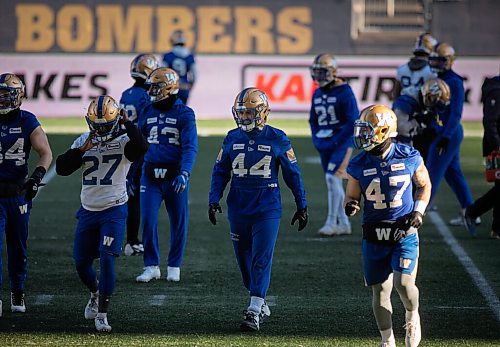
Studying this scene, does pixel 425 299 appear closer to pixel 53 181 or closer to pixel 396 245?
pixel 396 245

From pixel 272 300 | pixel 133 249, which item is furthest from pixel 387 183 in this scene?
pixel 133 249

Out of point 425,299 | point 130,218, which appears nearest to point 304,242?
point 130,218

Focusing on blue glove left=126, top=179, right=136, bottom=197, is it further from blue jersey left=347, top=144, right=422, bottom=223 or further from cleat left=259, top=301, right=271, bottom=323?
blue jersey left=347, top=144, right=422, bottom=223

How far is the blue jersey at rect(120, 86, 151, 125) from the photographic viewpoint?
11.9 meters

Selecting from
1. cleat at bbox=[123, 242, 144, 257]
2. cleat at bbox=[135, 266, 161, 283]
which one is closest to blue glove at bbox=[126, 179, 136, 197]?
cleat at bbox=[123, 242, 144, 257]

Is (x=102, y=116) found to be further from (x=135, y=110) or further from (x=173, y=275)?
(x=135, y=110)

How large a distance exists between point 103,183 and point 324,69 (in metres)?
4.76

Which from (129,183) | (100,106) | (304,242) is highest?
(100,106)

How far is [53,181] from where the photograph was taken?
17.2 meters

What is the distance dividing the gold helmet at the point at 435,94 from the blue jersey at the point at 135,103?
124 inches

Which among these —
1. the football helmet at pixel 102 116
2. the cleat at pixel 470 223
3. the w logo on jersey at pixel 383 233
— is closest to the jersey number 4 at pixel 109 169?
the football helmet at pixel 102 116

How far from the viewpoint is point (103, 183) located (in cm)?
916

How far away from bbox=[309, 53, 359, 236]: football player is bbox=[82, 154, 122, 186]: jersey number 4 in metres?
4.53

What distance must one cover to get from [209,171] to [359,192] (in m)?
9.92
